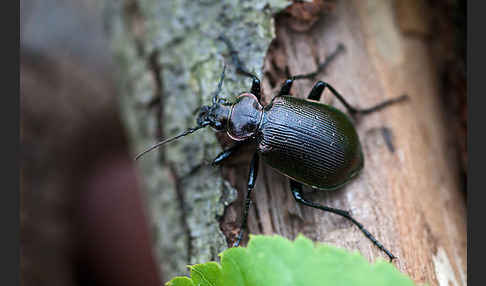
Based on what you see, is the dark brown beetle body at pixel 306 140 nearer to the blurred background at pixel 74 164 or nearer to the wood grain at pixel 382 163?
the wood grain at pixel 382 163

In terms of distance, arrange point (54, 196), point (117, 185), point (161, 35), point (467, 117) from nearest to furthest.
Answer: point (467, 117)
point (161, 35)
point (54, 196)
point (117, 185)

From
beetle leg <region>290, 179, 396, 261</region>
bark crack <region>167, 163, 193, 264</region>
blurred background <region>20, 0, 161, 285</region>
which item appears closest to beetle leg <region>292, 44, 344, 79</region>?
beetle leg <region>290, 179, 396, 261</region>

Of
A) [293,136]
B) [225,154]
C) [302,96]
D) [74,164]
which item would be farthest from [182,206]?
[74,164]

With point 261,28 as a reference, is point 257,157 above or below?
below

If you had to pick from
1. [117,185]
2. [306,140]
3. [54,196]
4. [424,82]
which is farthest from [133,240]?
[424,82]

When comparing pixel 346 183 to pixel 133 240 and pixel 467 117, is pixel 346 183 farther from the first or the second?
pixel 133 240

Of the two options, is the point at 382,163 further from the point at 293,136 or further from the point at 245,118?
the point at 245,118

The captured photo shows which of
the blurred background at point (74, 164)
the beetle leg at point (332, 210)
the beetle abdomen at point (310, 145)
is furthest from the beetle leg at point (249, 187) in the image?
the blurred background at point (74, 164)
